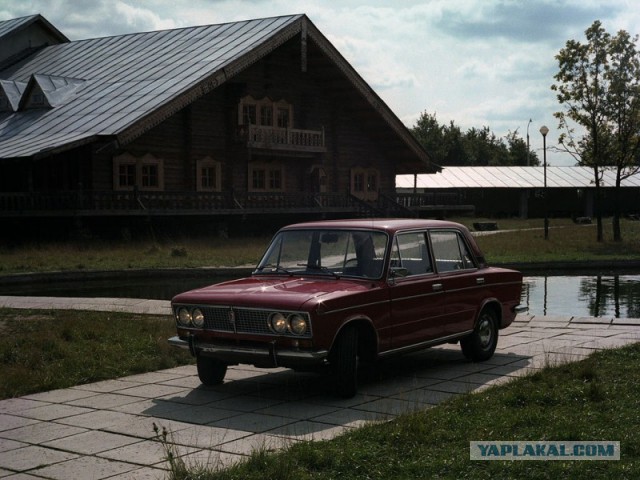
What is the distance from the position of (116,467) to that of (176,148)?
3347cm

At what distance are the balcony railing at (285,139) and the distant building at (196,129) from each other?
0.19 ft

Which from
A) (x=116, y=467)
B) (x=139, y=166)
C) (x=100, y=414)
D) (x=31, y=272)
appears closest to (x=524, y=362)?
(x=100, y=414)

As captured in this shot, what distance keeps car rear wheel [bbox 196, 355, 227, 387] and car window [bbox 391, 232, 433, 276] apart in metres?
2.03

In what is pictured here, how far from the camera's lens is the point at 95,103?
38.4 metres

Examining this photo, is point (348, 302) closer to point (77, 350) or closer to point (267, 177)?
point (77, 350)

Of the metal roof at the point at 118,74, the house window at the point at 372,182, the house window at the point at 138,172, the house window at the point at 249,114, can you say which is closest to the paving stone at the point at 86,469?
the metal roof at the point at 118,74

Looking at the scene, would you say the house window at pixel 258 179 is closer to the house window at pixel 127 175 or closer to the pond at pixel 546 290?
the house window at pixel 127 175

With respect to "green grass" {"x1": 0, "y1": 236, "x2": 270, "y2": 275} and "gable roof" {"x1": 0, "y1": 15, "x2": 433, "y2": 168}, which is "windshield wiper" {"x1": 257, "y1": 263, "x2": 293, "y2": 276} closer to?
"green grass" {"x1": 0, "y1": 236, "x2": 270, "y2": 275}

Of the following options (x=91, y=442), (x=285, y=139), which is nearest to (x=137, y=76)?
(x=285, y=139)

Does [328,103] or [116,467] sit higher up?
Answer: [328,103]

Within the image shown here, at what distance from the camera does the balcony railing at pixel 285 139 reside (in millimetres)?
40719

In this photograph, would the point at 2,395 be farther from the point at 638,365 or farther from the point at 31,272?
the point at 31,272

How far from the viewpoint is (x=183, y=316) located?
932cm

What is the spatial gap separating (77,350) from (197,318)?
265 cm
